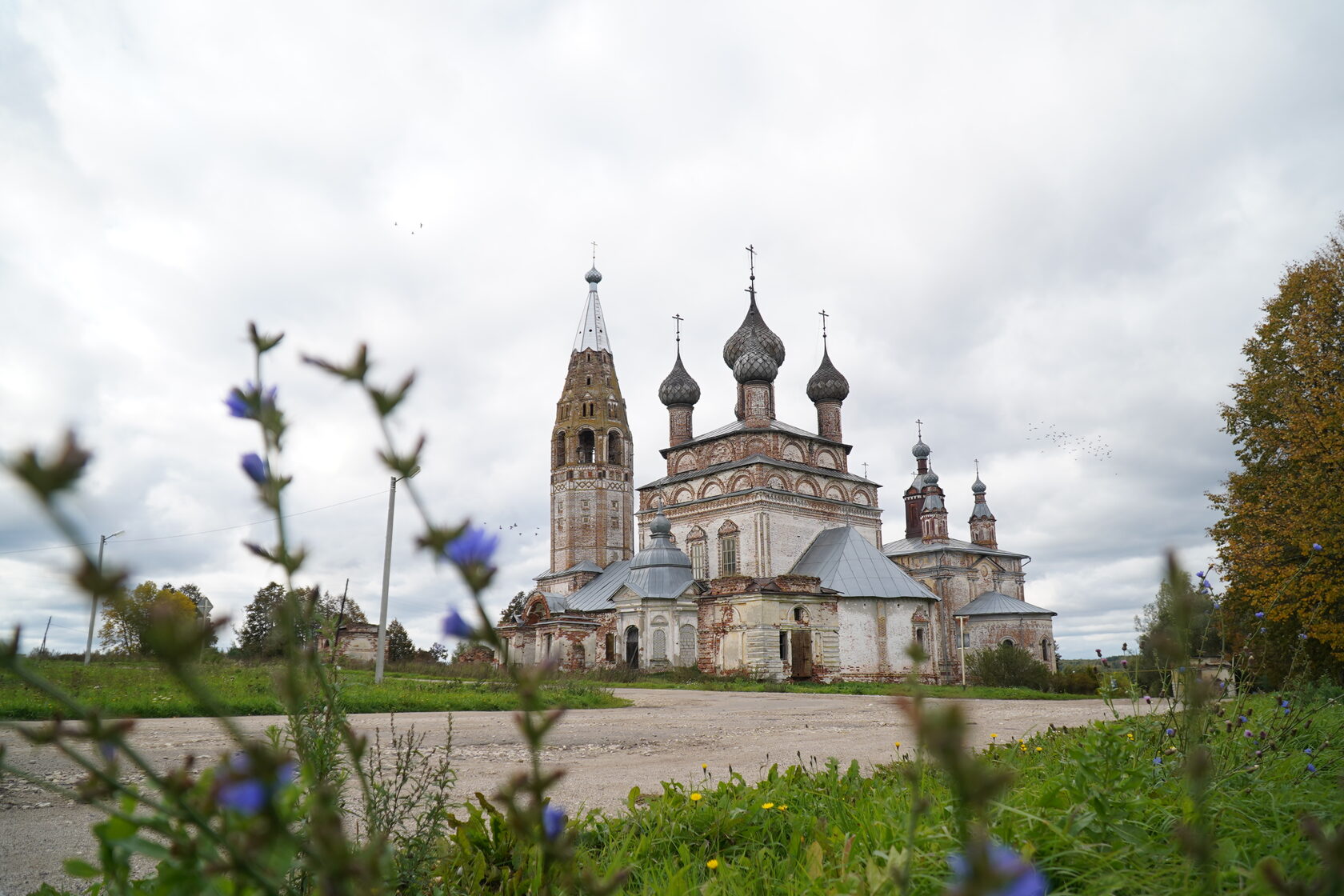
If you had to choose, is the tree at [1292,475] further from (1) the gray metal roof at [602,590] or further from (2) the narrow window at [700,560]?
(1) the gray metal roof at [602,590]

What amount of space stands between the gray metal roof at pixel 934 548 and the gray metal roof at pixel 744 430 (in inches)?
320

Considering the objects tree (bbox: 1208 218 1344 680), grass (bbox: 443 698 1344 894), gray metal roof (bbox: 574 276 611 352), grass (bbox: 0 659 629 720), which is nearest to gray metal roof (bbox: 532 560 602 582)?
gray metal roof (bbox: 574 276 611 352)

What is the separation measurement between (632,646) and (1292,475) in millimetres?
20590

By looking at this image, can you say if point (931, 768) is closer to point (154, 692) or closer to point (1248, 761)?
point (1248, 761)

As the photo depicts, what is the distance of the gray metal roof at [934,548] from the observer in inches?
1624

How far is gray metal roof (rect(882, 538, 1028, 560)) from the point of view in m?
41.2

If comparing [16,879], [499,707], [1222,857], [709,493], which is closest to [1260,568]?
[499,707]

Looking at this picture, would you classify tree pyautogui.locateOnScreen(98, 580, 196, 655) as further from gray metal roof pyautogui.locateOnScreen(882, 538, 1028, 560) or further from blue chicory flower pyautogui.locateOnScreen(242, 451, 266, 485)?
gray metal roof pyautogui.locateOnScreen(882, 538, 1028, 560)

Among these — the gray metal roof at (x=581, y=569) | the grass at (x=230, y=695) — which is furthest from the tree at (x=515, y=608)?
the grass at (x=230, y=695)

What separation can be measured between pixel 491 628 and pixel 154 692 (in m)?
13.8

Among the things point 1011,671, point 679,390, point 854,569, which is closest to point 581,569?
point 679,390

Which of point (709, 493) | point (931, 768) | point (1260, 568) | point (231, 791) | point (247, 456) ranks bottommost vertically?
point (931, 768)

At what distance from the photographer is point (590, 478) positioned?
4066 centimetres

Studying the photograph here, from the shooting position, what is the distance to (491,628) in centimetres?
98
